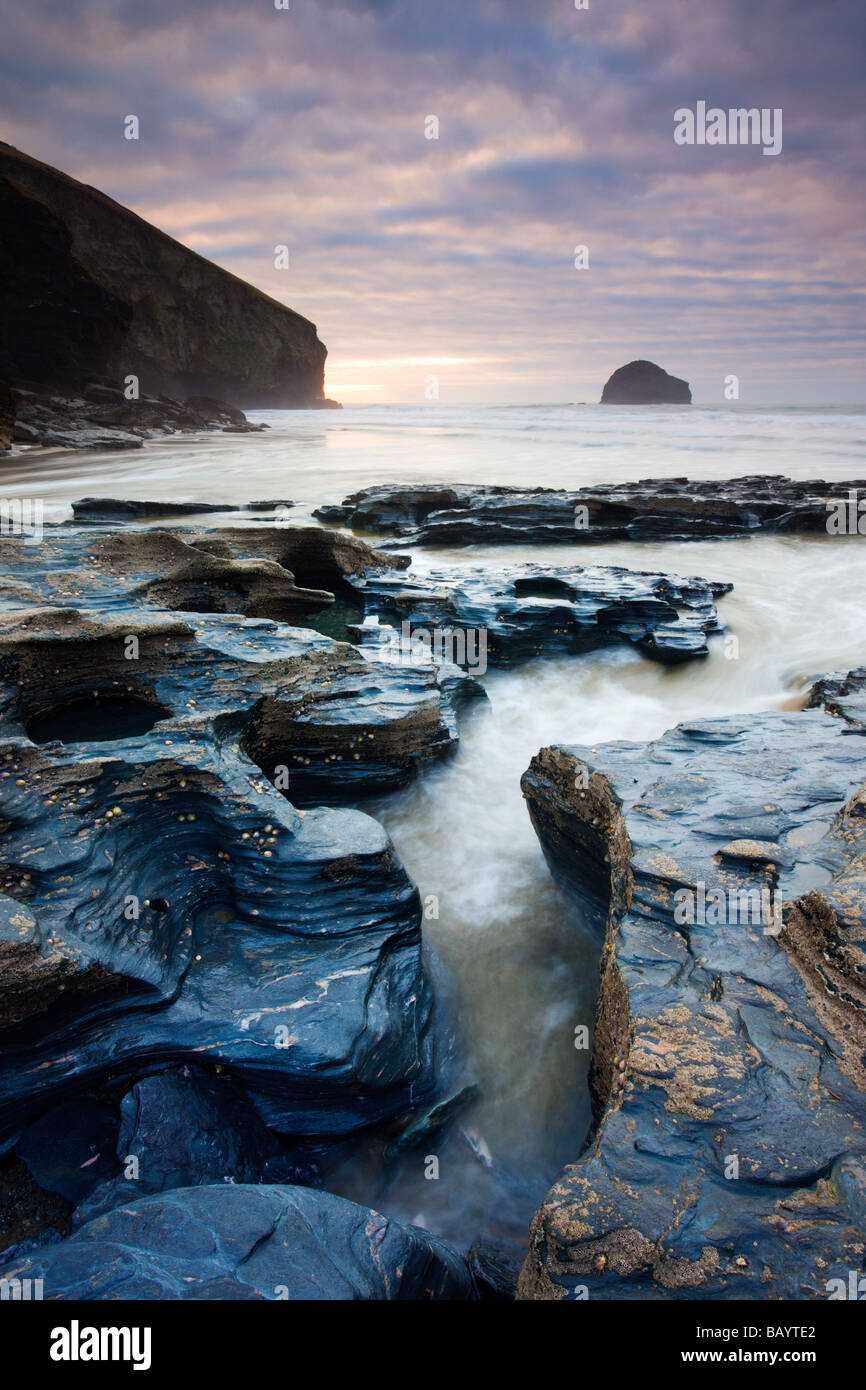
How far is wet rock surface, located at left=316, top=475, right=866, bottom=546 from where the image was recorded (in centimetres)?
1277

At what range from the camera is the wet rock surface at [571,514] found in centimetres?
1277

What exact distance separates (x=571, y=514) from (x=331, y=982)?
39.0ft

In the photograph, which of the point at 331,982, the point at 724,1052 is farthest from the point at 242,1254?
the point at 724,1052

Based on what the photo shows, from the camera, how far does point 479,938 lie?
4094 millimetres

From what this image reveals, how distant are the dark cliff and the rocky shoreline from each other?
133 ft

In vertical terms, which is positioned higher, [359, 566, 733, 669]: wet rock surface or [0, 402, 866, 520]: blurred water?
[0, 402, 866, 520]: blurred water

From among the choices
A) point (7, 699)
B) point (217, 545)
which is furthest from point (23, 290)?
point (7, 699)

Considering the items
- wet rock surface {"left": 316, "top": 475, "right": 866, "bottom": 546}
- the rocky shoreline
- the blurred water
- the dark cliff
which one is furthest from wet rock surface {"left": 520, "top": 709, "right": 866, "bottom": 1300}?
the dark cliff

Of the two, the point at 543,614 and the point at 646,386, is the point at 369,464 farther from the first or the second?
the point at 646,386

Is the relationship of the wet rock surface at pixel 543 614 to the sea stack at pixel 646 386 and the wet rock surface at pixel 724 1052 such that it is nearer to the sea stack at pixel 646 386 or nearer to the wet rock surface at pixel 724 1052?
the wet rock surface at pixel 724 1052

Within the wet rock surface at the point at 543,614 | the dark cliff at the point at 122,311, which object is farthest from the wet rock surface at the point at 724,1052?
the dark cliff at the point at 122,311

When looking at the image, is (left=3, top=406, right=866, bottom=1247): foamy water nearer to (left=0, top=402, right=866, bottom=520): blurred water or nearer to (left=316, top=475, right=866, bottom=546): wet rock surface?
(left=316, top=475, right=866, bottom=546): wet rock surface

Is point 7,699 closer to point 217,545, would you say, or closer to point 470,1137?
point 470,1137
